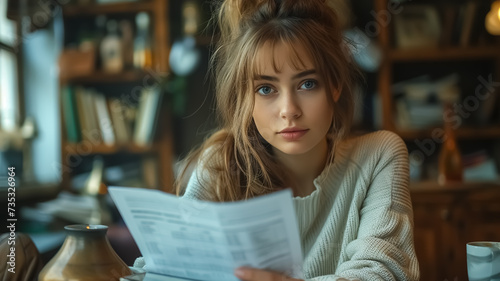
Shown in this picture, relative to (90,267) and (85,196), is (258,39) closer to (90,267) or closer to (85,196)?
(90,267)

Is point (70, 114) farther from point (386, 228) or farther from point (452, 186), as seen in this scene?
point (386, 228)

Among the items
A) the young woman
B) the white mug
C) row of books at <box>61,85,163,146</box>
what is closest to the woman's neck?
the young woman

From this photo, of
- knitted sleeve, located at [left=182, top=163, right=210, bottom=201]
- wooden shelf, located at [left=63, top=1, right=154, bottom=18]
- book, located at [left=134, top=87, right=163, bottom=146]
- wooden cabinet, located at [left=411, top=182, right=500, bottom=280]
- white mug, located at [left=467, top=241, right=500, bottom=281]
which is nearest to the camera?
white mug, located at [left=467, top=241, right=500, bottom=281]

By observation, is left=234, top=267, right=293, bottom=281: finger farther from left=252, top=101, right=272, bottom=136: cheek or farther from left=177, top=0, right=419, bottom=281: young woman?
left=252, top=101, right=272, bottom=136: cheek

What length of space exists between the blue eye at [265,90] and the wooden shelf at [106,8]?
7.09ft

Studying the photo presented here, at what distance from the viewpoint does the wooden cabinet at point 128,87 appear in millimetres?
3010

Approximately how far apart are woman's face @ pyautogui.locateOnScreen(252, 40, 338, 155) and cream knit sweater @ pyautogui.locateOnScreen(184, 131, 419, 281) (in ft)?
0.49

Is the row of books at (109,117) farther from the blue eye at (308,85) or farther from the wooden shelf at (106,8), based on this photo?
the blue eye at (308,85)

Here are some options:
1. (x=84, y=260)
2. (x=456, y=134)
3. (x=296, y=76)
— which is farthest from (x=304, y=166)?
(x=456, y=134)

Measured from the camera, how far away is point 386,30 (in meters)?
2.87

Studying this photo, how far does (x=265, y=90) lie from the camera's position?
1.04m

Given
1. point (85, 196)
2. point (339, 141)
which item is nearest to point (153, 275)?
point (339, 141)

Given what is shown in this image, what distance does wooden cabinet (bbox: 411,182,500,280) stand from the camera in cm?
249

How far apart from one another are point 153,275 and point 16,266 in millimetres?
230
